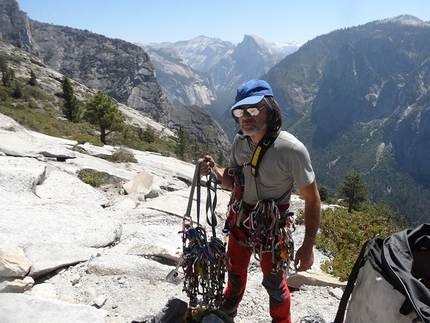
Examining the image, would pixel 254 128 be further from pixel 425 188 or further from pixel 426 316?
pixel 425 188

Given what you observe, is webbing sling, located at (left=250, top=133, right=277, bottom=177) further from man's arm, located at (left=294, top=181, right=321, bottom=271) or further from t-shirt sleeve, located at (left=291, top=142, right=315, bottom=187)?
man's arm, located at (left=294, top=181, right=321, bottom=271)

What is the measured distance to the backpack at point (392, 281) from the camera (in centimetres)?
229

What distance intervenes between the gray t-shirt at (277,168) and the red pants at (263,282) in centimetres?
65

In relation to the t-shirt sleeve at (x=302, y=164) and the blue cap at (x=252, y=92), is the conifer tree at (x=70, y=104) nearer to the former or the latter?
the blue cap at (x=252, y=92)

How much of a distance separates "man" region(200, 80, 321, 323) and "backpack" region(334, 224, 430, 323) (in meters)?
0.68

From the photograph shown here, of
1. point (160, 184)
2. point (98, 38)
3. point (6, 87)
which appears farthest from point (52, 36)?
point (160, 184)

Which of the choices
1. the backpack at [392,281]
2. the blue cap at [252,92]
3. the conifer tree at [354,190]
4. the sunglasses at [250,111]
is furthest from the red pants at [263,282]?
the conifer tree at [354,190]

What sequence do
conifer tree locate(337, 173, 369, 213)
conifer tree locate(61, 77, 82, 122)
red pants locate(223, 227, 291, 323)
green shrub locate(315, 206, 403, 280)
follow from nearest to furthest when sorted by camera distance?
1. red pants locate(223, 227, 291, 323)
2. green shrub locate(315, 206, 403, 280)
3. conifer tree locate(337, 173, 369, 213)
4. conifer tree locate(61, 77, 82, 122)

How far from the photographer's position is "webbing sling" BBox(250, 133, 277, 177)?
11.0 feet

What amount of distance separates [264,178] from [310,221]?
0.73 m

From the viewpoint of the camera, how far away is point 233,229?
3.95 m

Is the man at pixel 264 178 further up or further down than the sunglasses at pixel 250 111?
further down

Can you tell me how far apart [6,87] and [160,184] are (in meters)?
58.8

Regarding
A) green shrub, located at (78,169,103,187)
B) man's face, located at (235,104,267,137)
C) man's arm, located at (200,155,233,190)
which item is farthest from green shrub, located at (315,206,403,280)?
green shrub, located at (78,169,103,187)
